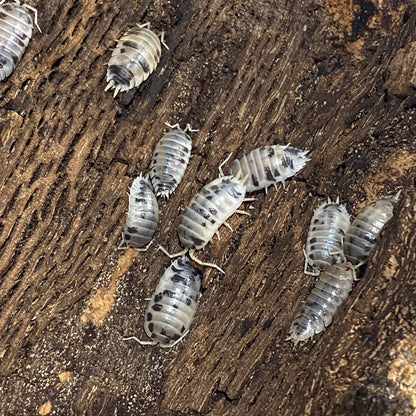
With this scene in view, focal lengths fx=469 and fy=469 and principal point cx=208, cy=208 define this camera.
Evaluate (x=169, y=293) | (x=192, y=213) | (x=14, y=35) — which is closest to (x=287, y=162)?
(x=192, y=213)

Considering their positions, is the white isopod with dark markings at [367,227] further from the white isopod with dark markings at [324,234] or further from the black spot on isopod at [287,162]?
the black spot on isopod at [287,162]

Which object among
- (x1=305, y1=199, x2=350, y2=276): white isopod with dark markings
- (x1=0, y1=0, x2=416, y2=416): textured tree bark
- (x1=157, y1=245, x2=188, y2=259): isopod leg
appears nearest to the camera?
(x1=0, y1=0, x2=416, y2=416): textured tree bark

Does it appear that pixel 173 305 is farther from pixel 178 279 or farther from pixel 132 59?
pixel 132 59

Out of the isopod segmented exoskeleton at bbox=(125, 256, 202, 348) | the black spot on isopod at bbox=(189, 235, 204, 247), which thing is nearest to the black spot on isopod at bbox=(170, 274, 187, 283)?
the isopod segmented exoskeleton at bbox=(125, 256, 202, 348)

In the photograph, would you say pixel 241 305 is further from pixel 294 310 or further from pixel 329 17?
pixel 329 17

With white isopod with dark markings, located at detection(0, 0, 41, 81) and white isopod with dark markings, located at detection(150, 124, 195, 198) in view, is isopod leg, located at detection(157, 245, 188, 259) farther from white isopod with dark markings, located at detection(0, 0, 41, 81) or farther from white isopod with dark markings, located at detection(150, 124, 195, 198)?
white isopod with dark markings, located at detection(0, 0, 41, 81)

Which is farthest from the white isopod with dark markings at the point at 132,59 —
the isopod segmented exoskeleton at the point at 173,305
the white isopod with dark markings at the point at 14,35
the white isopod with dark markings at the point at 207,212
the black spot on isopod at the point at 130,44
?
the isopod segmented exoskeleton at the point at 173,305
